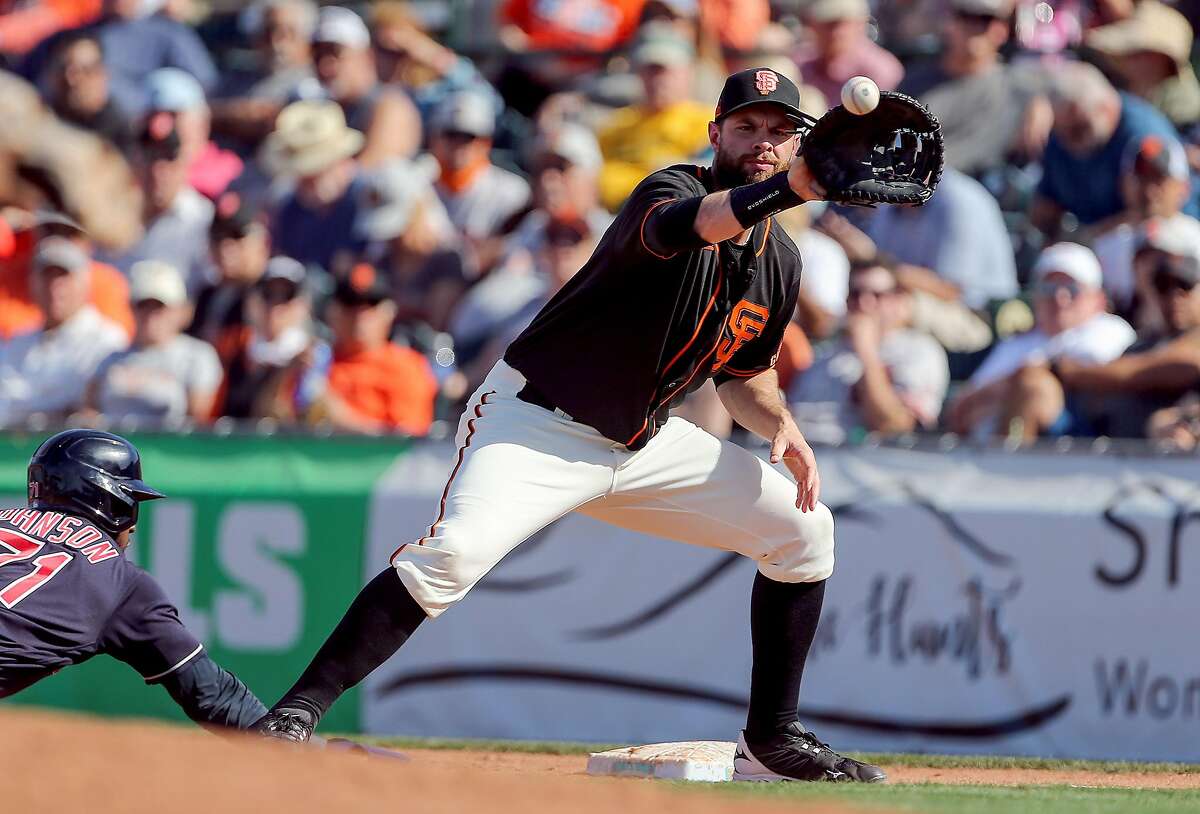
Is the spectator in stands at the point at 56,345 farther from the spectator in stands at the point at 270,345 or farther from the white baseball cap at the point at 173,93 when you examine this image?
the white baseball cap at the point at 173,93

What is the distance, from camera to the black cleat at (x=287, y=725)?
15.0ft

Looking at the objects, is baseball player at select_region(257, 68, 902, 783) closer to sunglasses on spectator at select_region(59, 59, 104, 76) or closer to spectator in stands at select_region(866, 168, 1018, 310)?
spectator in stands at select_region(866, 168, 1018, 310)

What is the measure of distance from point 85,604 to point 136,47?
22.9ft

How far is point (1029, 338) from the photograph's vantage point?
25.9 feet

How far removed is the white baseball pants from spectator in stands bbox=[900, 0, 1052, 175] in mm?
4511

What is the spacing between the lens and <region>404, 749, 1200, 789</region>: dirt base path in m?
5.59

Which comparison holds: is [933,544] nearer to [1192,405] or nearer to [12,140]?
[1192,405]

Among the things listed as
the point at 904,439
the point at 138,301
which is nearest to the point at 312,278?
the point at 138,301

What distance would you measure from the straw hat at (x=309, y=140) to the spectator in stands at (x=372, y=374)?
1712mm

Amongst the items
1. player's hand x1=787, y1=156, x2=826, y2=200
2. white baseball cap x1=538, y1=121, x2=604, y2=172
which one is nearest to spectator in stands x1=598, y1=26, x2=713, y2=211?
white baseball cap x1=538, y1=121, x2=604, y2=172

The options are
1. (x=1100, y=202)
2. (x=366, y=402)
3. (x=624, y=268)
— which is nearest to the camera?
(x=624, y=268)

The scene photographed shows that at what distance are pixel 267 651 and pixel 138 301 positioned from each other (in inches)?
84.2

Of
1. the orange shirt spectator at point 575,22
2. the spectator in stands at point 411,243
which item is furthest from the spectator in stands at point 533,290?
the orange shirt spectator at point 575,22

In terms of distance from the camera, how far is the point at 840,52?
9.74 m
